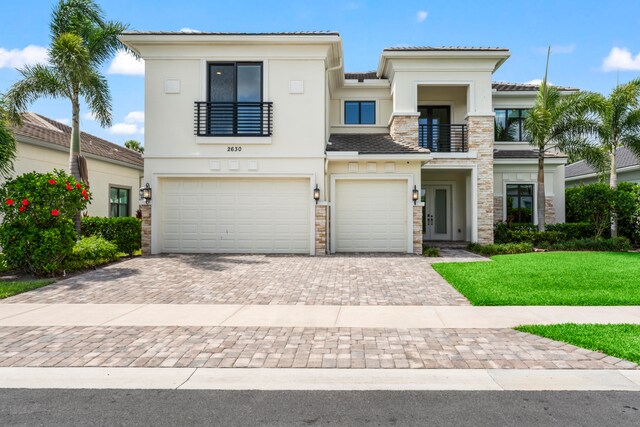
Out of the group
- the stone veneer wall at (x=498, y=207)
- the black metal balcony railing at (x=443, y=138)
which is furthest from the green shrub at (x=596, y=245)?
the black metal balcony railing at (x=443, y=138)

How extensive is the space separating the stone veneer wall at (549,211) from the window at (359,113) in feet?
28.0

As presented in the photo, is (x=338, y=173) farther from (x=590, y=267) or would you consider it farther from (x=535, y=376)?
(x=535, y=376)

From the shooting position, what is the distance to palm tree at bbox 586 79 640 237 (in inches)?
642

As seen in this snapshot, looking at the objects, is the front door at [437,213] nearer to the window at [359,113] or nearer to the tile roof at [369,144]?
the tile roof at [369,144]

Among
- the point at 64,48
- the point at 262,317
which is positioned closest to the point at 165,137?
the point at 64,48

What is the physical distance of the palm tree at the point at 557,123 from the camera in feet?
53.0

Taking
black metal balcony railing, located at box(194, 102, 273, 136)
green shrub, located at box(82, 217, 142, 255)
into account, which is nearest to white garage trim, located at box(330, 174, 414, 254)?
black metal balcony railing, located at box(194, 102, 273, 136)

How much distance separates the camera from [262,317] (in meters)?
6.80

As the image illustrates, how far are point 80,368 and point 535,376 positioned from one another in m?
5.13

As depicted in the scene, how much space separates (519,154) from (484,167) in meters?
3.35

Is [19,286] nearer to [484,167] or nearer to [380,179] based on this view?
[380,179]

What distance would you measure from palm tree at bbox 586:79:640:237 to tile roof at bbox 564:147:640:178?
1.93 metres

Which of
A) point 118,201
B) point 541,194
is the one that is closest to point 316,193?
point 541,194

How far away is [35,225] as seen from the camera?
10.4 metres
